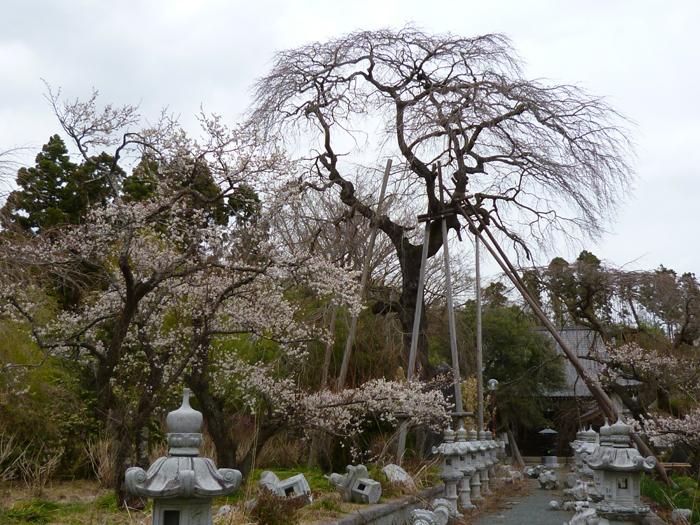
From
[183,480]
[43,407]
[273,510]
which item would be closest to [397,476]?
[273,510]

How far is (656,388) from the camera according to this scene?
598 inches

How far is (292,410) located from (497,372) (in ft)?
52.2

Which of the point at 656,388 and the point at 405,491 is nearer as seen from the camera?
the point at 405,491

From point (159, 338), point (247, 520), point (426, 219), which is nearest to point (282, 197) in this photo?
point (159, 338)

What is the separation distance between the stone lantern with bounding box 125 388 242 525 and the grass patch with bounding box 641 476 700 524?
5.32m

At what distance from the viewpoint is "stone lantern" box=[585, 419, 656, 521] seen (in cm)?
547

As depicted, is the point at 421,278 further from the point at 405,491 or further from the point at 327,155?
the point at 405,491

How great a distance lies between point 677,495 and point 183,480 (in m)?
7.64

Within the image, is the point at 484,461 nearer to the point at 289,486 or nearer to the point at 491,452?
the point at 491,452

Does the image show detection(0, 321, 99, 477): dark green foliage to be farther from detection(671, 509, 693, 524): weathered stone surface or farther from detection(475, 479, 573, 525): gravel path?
detection(671, 509, 693, 524): weathered stone surface

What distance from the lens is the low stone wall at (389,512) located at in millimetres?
6956

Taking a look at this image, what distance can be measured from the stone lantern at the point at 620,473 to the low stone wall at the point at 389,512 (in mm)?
2344

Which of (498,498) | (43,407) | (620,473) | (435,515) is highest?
(43,407)

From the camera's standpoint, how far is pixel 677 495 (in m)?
9.04
